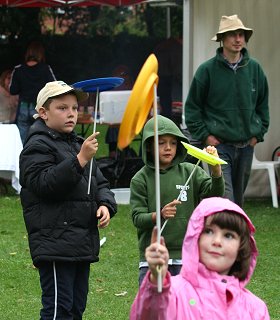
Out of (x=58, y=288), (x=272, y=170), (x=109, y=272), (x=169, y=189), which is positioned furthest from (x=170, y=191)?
(x=272, y=170)

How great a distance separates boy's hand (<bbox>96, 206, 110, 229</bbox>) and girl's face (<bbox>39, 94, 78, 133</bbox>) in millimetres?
443

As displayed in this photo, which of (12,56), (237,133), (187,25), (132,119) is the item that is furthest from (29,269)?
(12,56)

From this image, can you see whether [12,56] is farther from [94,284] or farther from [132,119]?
[132,119]

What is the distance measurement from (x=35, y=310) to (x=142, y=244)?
5.62ft

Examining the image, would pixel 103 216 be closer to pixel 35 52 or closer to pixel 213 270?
pixel 213 270

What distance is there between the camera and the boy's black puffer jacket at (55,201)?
4754 millimetres

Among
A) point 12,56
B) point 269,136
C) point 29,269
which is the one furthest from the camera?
point 12,56

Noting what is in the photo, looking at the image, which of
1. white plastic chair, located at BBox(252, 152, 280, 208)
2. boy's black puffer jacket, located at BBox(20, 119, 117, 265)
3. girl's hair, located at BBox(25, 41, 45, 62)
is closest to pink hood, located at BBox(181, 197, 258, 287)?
boy's black puffer jacket, located at BBox(20, 119, 117, 265)

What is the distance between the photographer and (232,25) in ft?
25.6

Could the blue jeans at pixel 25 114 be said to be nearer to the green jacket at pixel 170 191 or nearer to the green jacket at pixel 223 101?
A: the green jacket at pixel 223 101

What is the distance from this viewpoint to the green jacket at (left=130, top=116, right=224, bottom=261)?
198 inches

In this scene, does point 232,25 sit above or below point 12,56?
above

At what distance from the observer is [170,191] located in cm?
512

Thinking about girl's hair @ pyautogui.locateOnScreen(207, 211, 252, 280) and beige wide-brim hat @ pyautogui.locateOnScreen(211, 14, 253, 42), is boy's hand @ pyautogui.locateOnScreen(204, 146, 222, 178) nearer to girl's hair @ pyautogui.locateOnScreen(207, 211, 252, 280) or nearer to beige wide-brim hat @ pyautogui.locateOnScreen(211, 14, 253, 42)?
girl's hair @ pyautogui.locateOnScreen(207, 211, 252, 280)
